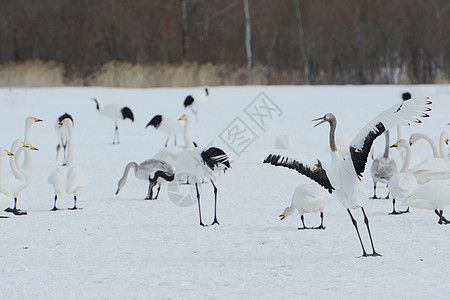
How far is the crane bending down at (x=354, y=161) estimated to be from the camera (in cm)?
486

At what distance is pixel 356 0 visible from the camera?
3472 centimetres

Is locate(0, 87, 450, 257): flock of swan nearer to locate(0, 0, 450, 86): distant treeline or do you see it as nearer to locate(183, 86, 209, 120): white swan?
locate(183, 86, 209, 120): white swan

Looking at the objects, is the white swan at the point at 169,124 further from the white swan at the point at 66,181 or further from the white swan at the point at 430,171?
the white swan at the point at 430,171

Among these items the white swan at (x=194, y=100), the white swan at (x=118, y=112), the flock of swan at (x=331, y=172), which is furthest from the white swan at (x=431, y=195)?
the white swan at (x=194, y=100)

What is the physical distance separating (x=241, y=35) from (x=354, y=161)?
30243 mm

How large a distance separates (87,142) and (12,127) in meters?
2.68

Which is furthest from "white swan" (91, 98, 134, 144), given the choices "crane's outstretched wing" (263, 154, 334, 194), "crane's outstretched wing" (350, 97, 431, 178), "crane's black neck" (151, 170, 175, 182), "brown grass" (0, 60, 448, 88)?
"crane's outstretched wing" (350, 97, 431, 178)

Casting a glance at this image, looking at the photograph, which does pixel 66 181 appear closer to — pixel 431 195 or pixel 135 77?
Result: pixel 431 195

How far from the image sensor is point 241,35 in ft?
114

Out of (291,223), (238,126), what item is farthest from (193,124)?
(291,223)

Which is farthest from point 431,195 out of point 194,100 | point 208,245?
point 194,100

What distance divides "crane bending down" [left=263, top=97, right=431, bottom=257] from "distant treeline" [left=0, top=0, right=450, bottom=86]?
74.9 ft

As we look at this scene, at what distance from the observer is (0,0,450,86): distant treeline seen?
30188 mm

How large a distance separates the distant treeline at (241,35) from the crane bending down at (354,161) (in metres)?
22.8
